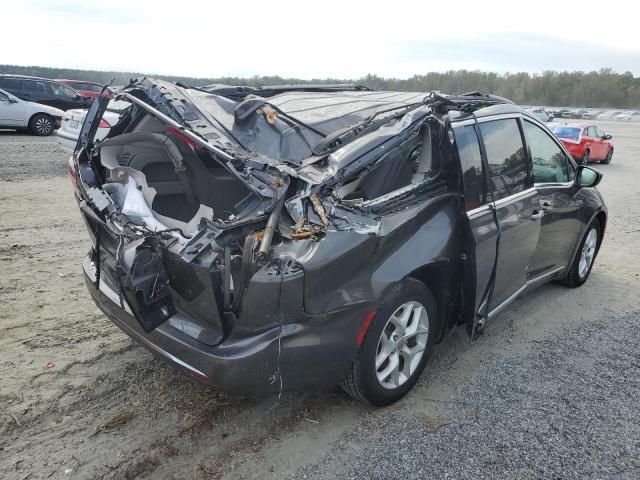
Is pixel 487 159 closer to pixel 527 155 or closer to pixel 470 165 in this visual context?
pixel 470 165

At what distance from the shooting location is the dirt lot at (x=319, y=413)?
2.71 m

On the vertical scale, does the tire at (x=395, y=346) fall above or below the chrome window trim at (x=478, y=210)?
below

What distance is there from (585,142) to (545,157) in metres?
14.4

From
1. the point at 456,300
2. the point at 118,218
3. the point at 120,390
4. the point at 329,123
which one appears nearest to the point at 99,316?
the point at 120,390

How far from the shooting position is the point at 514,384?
3.53m

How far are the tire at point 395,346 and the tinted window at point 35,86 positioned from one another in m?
17.9

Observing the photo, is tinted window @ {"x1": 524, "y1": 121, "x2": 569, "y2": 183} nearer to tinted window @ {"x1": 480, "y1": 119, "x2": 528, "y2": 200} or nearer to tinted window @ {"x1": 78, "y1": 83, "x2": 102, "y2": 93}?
→ tinted window @ {"x1": 480, "y1": 119, "x2": 528, "y2": 200}

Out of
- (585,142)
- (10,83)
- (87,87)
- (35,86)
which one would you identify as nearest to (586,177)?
(585,142)

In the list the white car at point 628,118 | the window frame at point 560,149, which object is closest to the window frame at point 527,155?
the window frame at point 560,149

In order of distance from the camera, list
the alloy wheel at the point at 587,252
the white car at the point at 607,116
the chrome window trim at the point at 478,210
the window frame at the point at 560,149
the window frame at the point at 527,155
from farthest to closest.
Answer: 1. the white car at the point at 607,116
2. the alloy wheel at the point at 587,252
3. the window frame at the point at 560,149
4. the window frame at the point at 527,155
5. the chrome window trim at the point at 478,210

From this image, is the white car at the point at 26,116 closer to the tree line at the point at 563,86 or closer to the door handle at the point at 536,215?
the door handle at the point at 536,215

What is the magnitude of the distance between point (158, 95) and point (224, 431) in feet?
6.69

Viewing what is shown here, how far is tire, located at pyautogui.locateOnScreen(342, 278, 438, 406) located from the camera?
2902 millimetres

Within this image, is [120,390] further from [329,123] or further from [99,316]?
[329,123]
